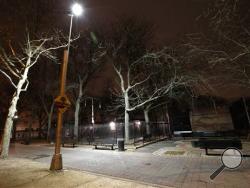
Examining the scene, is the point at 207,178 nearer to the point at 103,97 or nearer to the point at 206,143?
the point at 206,143

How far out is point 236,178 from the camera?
247 inches

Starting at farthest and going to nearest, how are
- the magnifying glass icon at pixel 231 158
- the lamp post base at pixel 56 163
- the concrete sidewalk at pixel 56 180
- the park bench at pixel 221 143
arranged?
1. the park bench at pixel 221 143
2. the lamp post base at pixel 56 163
3. the magnifying glass icon at pixel 231 158
4. the concrete sidewalk at pixel 56 180

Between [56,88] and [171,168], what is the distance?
26072 mm

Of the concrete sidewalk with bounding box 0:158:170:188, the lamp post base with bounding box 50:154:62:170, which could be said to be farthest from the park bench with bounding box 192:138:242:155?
the lamp post base with bounding box 50:154:62:170

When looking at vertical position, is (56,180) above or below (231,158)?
below

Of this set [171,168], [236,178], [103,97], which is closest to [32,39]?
[171,168]

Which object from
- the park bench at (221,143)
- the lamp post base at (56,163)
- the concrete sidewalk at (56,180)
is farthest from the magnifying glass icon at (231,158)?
the lamp post base at (56,163)

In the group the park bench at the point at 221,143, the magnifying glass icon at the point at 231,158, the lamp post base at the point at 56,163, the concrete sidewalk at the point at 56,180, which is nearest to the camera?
the concrete sidewalk at the point at 56,180

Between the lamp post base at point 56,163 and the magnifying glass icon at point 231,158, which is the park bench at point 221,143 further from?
the lamp post base at point 56,163

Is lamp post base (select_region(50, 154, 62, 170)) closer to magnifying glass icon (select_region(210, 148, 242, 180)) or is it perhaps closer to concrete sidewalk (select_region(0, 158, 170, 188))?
concrete sidewalk (select_region(0, 158, 170, 188))

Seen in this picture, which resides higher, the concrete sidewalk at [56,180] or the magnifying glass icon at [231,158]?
the magnifying glass icon at [231,158]

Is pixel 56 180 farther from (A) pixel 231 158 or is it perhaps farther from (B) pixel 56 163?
(A) pixel 231 158

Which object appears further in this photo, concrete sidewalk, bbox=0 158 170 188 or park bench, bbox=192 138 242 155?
park bench, bbox=192 138 242 155

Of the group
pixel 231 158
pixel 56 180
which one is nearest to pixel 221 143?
pixel 231 158
